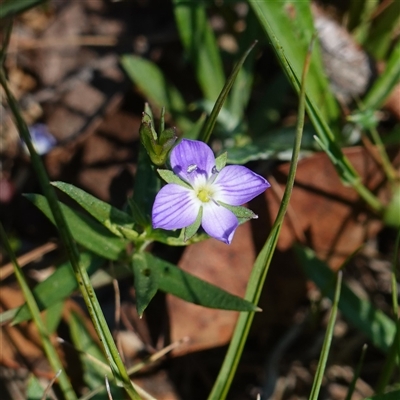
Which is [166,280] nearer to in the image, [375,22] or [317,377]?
[317,377]

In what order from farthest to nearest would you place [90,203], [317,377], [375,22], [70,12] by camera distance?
[70,12] → [375,22] → [90,203] → [317,377]

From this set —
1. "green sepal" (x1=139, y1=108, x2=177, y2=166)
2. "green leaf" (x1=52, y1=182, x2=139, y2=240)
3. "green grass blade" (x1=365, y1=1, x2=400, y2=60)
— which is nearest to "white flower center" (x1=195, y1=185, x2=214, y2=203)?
"green sepal" (x1=139, y1=108, x2=177, y2=166)

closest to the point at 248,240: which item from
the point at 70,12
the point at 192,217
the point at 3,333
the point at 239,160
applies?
the point at 239,160

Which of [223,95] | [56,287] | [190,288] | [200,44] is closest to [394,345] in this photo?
[190,288]

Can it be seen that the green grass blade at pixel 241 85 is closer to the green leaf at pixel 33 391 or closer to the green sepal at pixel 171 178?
the green sepal at pixel 171 178

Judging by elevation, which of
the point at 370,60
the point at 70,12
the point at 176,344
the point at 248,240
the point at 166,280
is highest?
the point at 70,12

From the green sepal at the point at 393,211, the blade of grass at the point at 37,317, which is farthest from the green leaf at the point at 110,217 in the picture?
the green sepal at the point at 393,211

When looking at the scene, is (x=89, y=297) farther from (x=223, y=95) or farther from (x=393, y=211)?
(x=393, y=211)
